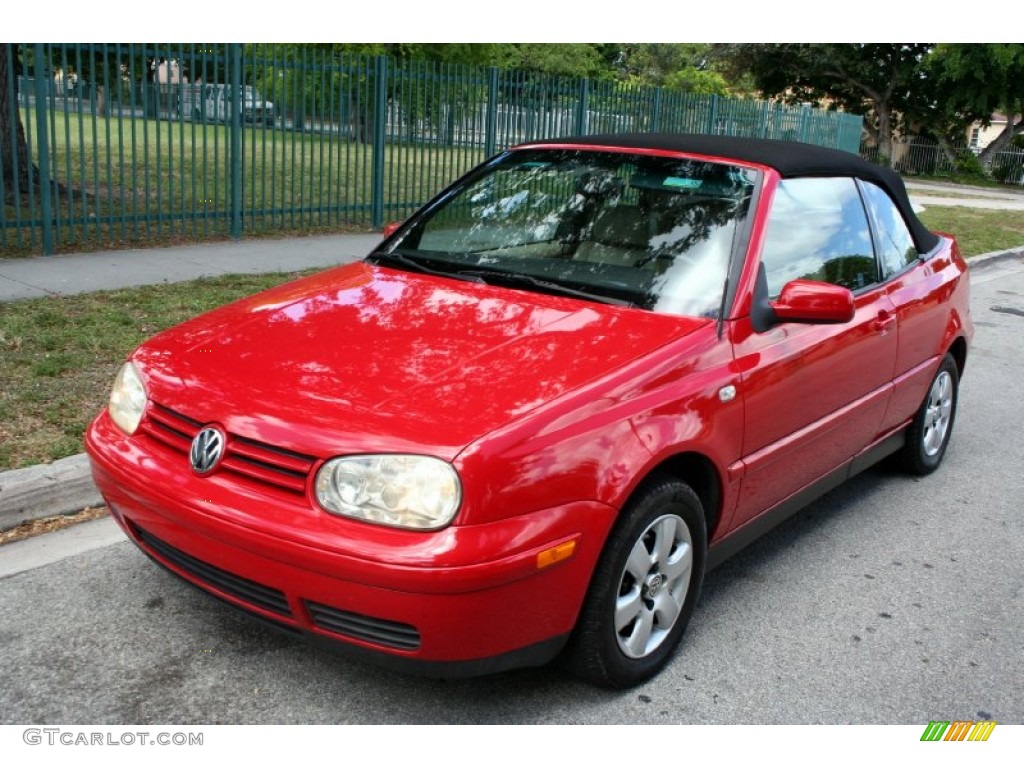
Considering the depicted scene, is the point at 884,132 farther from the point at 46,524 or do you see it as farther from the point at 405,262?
the point at 46,524

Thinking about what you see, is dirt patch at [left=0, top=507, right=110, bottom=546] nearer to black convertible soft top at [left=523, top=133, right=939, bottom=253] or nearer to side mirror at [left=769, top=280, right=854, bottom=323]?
black convertible soft top at [left=523, top=133, right=939, bottom=253]

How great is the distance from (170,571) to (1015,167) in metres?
47.0

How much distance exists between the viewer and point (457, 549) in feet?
8.74

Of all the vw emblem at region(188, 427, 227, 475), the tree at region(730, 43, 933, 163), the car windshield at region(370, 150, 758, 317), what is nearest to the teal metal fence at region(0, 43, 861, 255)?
the car windshield at region(370, 150, 758, 317)

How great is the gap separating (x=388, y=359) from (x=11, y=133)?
28.8 feet

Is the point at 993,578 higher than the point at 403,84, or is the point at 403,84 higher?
the point at 403,84

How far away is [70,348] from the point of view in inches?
249

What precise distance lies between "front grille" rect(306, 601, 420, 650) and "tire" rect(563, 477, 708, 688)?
547mm

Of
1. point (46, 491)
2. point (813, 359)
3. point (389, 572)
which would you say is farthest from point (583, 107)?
point (389, 572)

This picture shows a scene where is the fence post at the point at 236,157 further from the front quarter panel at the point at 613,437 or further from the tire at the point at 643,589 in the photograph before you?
the tire at the point at 643,589

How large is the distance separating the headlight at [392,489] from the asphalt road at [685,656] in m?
0.33

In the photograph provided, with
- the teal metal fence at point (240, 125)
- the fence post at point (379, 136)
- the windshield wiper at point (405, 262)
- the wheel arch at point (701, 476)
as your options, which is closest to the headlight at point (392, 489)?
the wheel arch at point (701, 476)

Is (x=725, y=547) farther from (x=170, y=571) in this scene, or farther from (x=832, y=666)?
(x=170, y=571)

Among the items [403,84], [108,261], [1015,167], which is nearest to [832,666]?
[108,261]
